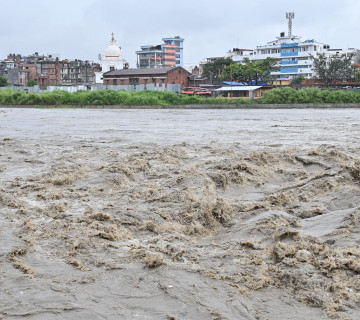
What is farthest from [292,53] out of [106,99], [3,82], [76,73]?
[3,82]

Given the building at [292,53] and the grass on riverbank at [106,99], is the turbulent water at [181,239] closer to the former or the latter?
the grass on riverbank at [106,99]

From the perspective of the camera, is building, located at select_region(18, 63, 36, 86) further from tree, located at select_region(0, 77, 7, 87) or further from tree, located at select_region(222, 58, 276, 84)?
tree, located at select_region(222, 58, 276, 84)

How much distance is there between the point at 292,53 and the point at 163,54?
Result: 157ft

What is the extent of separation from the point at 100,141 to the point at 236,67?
58.9 meters

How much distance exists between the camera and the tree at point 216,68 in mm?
81688

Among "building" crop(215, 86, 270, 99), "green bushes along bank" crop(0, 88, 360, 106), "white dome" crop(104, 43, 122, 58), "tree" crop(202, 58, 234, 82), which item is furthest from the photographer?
"white dome" crop(104, 43, 122, 58)

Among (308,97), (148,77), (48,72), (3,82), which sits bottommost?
(308,97)

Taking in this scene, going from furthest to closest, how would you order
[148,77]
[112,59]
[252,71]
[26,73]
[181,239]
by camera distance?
[26,73] < [112,59] < [252,71] < [148,77] < [181,239]

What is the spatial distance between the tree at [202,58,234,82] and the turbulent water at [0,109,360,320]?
73.5 metres

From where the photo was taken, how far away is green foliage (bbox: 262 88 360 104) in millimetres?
47250

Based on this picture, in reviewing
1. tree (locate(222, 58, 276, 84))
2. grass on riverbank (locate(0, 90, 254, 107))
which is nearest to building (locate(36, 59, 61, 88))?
tree (locate(222, 58, 276, 84))

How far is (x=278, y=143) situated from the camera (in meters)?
13.0

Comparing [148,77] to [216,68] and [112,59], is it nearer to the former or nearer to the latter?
[216,68]

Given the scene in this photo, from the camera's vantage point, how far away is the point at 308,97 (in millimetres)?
47688
